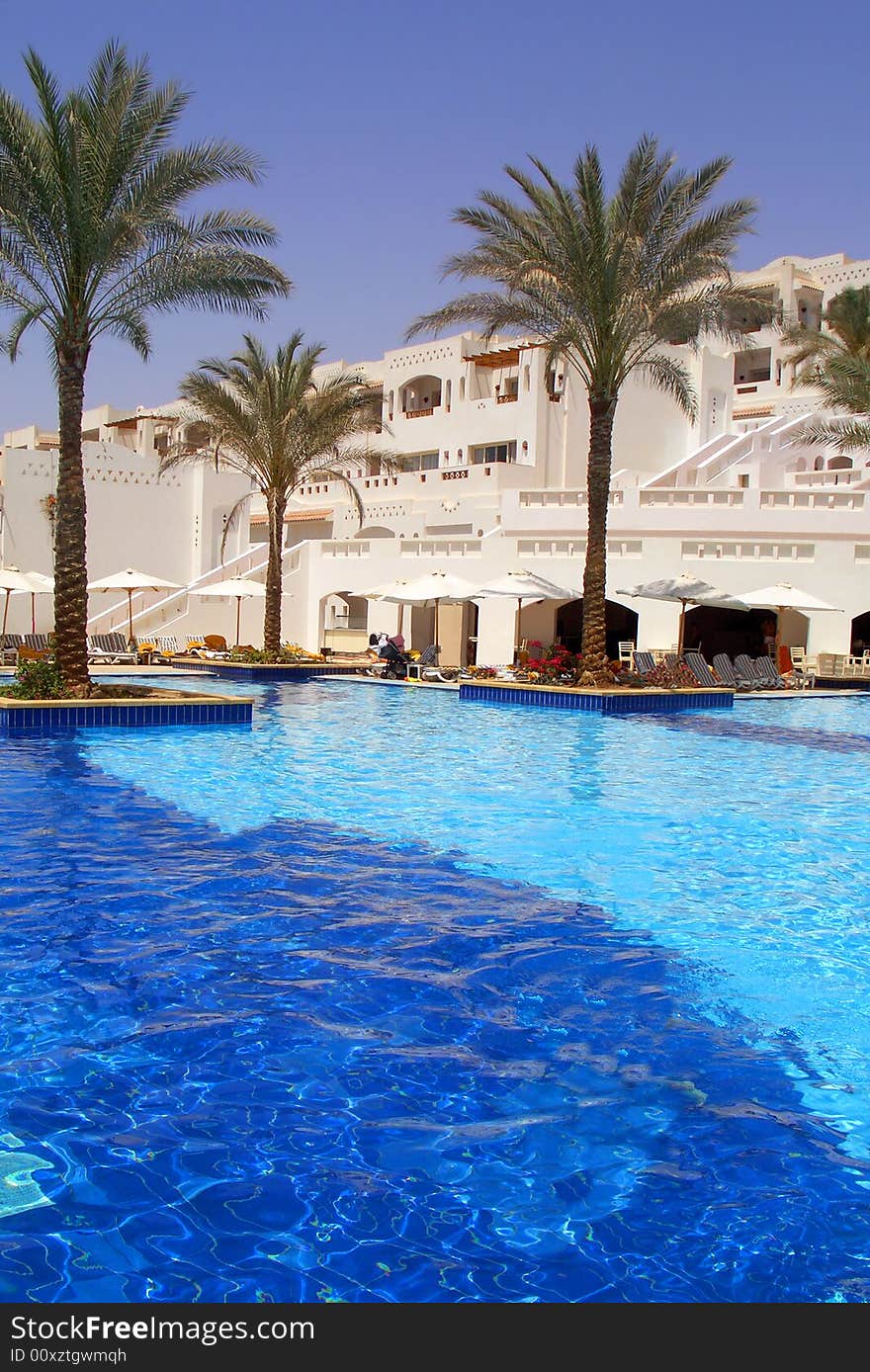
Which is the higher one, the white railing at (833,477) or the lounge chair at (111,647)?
the white railing at (833,477)

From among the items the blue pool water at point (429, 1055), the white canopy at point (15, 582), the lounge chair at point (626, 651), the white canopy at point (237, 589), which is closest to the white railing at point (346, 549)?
the white canopy at point (237, 589)

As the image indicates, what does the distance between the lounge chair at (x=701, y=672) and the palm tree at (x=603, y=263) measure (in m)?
4.88

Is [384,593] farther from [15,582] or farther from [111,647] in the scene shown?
[15,582]

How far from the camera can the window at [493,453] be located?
1674 inches

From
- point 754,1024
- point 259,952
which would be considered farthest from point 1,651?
point 754,1024

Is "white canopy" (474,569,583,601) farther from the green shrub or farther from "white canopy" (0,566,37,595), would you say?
the green shrub

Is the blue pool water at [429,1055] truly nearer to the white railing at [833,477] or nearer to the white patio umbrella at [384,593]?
the white patio umbrella at [384,593]

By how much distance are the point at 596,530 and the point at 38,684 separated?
10.6m

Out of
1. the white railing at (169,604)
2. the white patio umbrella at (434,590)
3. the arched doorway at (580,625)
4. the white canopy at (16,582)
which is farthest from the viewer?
the arched doorway at (580,625)

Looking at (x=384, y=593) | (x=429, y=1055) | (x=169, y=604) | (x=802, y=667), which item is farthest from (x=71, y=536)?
(x=169, y=604)

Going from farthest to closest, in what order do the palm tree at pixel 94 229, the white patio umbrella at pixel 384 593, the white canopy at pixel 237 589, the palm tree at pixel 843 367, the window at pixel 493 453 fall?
the window at pixel 493 453 < the white canopy at pixel 237 589 < the palm tree at pixel 843 367 < the white patio umbrella at pixel 384 593 < the palm tree at pixel 94 229

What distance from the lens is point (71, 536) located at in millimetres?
16656

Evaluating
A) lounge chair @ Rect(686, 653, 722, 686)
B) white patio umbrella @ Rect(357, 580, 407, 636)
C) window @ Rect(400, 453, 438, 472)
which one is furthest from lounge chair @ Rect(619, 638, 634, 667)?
window @ Rect(400, 453, 438, 472)
